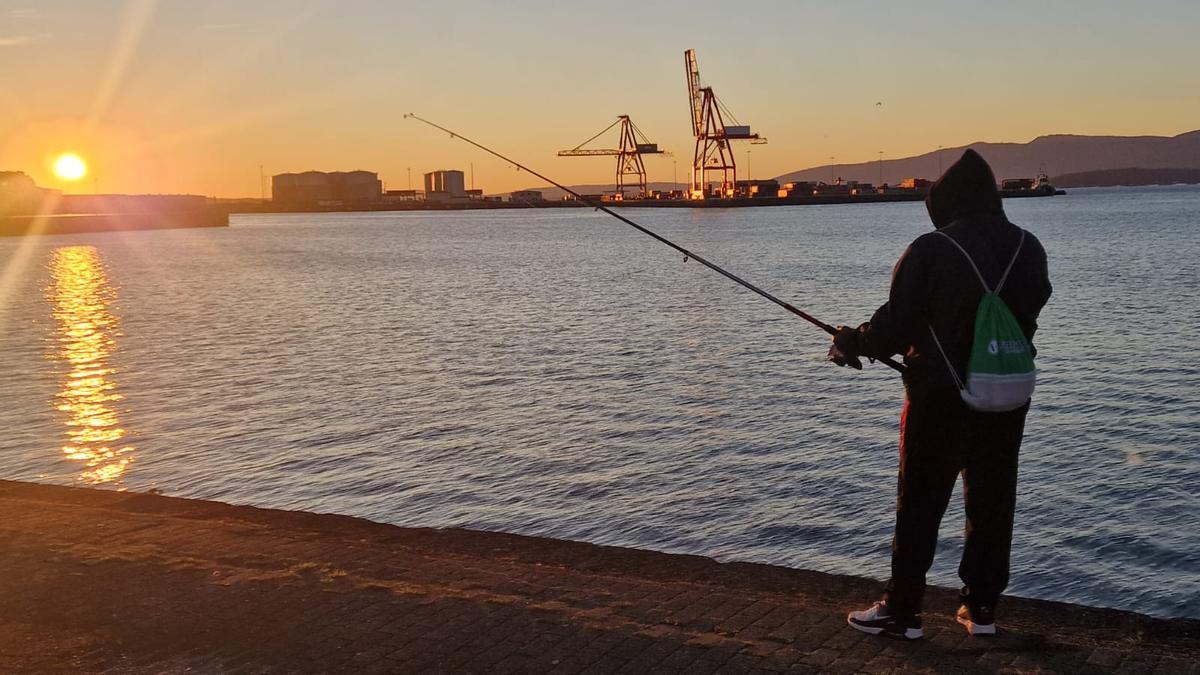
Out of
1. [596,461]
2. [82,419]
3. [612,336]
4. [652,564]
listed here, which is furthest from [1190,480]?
[612,336]

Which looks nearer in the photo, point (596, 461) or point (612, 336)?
point (596, 461)

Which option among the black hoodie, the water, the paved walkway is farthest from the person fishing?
the water

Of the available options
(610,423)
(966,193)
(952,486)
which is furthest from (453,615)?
(610,423)

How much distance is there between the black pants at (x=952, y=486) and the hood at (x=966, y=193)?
0.67 metres

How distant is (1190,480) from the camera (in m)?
10.1

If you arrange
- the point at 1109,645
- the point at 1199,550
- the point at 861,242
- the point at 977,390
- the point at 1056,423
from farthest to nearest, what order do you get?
the point at 861,242 < the point at 1056,423 < the point at 1199,550 < the point at 1109,645 < the point at 977,390

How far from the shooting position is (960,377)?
420cm

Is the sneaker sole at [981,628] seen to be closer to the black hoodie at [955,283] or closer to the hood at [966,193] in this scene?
the black hoodie at [955,283]

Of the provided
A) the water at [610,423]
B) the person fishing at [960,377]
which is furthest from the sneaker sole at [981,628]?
the water at [610,423]

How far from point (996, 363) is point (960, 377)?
143 mm

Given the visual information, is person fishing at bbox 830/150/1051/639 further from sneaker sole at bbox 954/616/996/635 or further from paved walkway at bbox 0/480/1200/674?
paved walkway at bbox 0/480/1200/674

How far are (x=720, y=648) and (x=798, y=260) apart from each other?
50.2 metres

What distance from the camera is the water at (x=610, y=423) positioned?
8781 mm

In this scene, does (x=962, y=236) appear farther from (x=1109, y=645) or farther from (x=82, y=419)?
(x=82, y=419)
